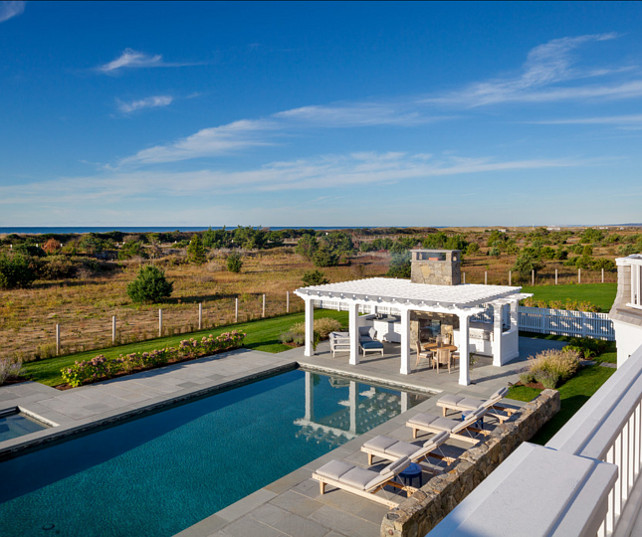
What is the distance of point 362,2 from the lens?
68.5 ft

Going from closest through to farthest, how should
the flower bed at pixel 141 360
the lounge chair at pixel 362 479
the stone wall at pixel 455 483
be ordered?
the stone wall at pixel 455 483 → the lounge chair at pixel 362 479 → the flower bed at pixel 141 360

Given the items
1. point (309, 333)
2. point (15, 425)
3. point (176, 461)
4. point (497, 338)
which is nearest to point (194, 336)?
point (309, 333)

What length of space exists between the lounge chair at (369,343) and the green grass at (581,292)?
10.2m

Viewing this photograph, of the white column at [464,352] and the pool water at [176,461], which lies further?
the white column at [464,352]

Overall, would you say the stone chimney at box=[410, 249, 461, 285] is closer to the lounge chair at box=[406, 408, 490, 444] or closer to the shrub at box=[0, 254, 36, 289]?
the lounge chair at box=[406, 408, 490, 444]

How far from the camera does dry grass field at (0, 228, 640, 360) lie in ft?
55.1

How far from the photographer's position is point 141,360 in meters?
12.8

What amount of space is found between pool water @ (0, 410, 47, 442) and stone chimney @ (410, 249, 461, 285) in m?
10.9

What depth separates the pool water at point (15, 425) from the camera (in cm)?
884

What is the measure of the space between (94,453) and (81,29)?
24.1 metres

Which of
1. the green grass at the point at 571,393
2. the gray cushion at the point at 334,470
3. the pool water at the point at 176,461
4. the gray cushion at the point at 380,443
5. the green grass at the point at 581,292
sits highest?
the green grass at the point at 581,292

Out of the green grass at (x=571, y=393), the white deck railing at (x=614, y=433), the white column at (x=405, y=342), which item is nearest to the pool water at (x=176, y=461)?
the white column at (x=405, y=342)

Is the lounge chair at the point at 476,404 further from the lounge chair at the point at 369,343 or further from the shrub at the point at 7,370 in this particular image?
the shrub at the point at 7,370

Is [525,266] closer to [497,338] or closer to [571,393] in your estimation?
[497,338]
